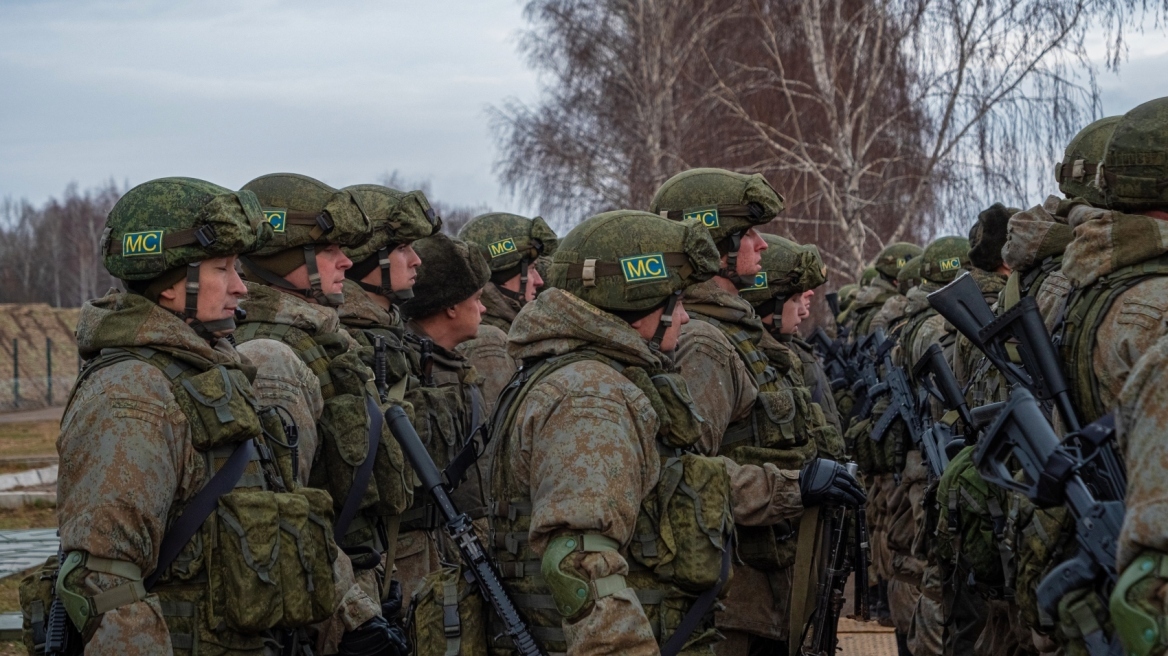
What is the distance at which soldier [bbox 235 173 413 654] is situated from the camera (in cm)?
515

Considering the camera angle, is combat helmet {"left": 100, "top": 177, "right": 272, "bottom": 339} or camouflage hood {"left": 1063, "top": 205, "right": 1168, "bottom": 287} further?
combat helmet {"left": 100, "top": 177, "right": 272, "bottom": 339}

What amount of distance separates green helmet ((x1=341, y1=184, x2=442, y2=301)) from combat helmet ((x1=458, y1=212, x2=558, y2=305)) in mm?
2324

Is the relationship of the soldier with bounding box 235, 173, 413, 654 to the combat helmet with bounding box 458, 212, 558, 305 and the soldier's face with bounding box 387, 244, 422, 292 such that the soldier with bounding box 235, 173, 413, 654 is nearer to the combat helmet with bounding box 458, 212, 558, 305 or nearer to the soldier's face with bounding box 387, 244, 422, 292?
the soldier's face with bounding box 387, 244, 422, 292

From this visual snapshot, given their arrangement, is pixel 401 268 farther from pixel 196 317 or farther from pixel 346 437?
pixel 196 317

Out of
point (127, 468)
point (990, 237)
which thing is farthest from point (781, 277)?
point (127, 468)

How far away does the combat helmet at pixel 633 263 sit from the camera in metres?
4.45

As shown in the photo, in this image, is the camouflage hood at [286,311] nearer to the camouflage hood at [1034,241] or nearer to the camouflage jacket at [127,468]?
the camouflage jacket at [127,468]

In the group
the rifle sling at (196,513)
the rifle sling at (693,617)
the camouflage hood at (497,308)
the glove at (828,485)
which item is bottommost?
the rifle sling at (693,617)

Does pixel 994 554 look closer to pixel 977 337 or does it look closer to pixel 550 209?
pixel 977 337

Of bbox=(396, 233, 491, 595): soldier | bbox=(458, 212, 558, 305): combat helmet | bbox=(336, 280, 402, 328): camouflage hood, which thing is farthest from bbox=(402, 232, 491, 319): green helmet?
bbox=(458, 212, 558, 305): combat helmet

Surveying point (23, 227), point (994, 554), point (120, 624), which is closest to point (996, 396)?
point (994, 554)

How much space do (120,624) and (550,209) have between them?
23576 millimetres

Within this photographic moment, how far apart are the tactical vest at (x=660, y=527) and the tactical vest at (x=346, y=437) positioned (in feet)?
4.26

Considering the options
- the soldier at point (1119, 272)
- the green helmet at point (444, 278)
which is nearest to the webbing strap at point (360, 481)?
the green helmet at point (444, 278)
